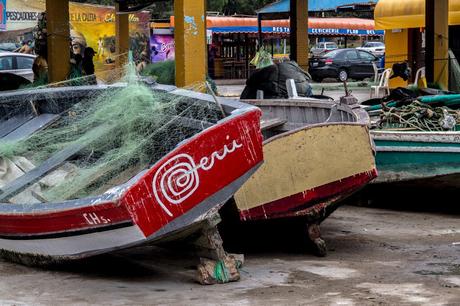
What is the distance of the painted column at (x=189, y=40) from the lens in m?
11.7

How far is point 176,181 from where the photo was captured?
7535 mm

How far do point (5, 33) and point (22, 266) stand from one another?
34.9 m

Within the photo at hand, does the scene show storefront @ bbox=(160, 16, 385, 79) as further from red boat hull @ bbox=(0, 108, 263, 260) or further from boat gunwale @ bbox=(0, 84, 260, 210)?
red boat hull @ bbox=(0, 108, 263, 260)

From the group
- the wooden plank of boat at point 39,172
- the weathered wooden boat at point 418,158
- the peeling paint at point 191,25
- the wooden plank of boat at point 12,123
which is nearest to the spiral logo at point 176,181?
the wooden plank of boat at point 39,172

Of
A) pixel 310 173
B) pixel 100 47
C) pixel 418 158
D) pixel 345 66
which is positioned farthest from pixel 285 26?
pixel 310 173

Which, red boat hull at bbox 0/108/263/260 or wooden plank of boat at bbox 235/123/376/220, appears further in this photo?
wooden plank of boat at bbox 235/123/376/220

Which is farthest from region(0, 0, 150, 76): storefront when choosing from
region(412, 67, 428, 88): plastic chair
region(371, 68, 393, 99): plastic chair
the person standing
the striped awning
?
region(412, 67, 428, 88): plastic chair

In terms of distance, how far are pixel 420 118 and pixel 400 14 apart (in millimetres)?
14505

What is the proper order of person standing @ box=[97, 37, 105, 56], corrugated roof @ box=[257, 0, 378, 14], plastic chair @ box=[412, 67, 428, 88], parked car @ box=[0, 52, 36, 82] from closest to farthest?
plastic chair @ box=[412, 67, 428, 88], corrugated roof @ box=[257, 0, 378, 14], parked car @ box=[0, 52, 36, 82], person standing @ box=[97, 37, 105, 56]

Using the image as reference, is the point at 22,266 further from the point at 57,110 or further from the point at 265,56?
the point at 265,56

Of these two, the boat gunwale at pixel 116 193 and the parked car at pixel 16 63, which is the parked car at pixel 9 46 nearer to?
the parked car at pixel 16 63

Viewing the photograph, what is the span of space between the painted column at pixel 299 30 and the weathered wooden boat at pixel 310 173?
36.6 feet

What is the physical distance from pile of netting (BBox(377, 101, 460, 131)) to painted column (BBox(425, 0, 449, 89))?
6830mm

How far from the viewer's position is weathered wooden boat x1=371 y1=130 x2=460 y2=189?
38.3ft
